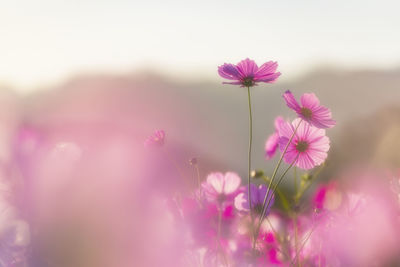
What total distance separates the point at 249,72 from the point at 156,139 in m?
0.21

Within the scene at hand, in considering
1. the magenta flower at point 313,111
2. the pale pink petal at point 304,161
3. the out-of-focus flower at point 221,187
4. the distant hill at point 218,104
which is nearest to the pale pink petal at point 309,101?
the magenta flower at point 313,111

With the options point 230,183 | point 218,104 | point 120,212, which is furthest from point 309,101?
point 218,104

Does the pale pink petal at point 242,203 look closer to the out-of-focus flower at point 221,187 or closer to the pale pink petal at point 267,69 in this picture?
the out-of-focus flower at point 221,187

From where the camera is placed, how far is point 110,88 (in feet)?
32.8

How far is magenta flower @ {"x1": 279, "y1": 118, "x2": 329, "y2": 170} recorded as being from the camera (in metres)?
A: 0.94

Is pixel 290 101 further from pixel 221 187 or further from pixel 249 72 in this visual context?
pixel 221 187

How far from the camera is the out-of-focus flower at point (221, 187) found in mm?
1036

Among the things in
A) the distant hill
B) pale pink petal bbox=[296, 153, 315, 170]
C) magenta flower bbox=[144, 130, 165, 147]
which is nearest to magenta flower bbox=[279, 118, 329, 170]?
pale pink petal bbox=[296, 153, 315, 170]

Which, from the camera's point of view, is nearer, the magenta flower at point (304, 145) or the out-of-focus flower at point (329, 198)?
the magenta flower at point (304, 145)

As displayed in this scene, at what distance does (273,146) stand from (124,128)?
13.6 inches

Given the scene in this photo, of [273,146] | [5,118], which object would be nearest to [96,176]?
[5,118]

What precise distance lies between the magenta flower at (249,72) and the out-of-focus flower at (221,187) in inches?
7.8

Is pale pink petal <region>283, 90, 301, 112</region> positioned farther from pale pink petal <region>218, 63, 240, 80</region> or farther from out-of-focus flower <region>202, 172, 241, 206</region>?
out-of-focus flower <region>202, 172, 241, 206</region>

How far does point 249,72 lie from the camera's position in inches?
37.3
